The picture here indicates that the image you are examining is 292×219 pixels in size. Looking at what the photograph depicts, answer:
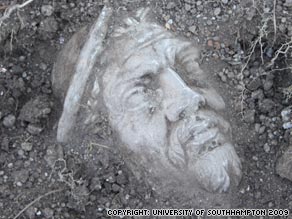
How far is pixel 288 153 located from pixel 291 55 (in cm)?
36

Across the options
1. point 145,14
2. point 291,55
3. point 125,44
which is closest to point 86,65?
point 125,44

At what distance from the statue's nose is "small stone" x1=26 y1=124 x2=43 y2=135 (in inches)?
17.5

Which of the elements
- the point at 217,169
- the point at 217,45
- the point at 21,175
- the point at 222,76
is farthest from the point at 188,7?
the point at 21,175

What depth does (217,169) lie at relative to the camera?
7.05 feet

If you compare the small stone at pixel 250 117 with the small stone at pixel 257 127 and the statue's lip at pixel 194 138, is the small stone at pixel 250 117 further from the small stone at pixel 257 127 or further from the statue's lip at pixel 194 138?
the statue's lip at pixel 194 138

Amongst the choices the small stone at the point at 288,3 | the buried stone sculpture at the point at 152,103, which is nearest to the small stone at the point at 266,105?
the buried stone sculpture at the point at 152,103

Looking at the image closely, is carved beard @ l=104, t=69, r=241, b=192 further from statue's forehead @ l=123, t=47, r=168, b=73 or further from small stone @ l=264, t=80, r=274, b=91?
small stone @ l=264, t=80, r=274, b=91

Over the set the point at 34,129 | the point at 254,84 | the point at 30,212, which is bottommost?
the point at 30,212

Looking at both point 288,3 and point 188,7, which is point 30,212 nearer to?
Answer: point 188,7

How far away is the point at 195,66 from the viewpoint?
2.29 meters

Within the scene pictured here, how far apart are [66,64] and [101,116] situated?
24cm

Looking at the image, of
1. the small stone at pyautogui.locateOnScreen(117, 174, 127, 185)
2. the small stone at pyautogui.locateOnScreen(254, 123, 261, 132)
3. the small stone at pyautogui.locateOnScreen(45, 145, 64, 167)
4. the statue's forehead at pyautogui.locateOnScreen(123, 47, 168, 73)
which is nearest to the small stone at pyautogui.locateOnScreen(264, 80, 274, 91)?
the small stone at pyautogui.locateOnScreen(254, 123, 261, 132)

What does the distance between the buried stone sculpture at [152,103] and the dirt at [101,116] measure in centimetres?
6

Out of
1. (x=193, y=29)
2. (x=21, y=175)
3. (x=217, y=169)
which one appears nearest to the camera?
(x=217, y=169)
